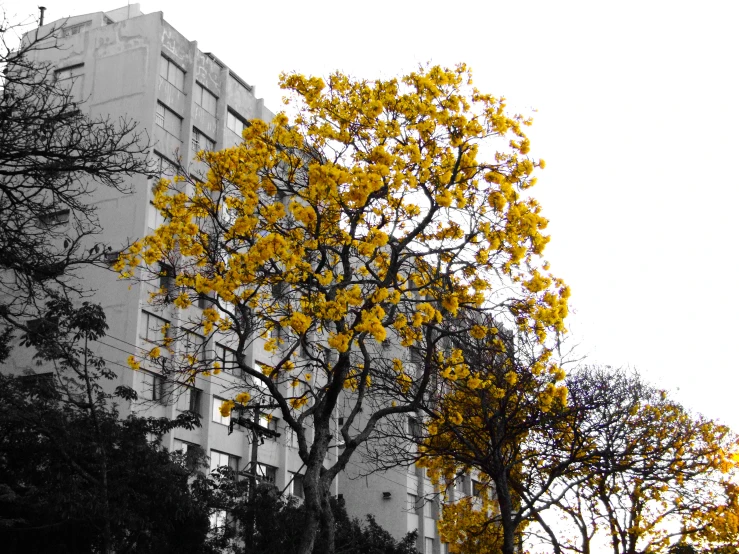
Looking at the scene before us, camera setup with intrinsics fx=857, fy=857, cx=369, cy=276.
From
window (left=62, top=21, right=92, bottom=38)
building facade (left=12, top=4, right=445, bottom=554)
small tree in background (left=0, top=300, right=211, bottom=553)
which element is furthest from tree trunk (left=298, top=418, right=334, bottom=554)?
window (left=62, top=21, right=92, bottom=38)

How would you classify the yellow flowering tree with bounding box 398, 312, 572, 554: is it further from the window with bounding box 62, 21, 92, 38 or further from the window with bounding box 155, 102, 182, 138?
the window with bounding box 62, 21, 92, 38

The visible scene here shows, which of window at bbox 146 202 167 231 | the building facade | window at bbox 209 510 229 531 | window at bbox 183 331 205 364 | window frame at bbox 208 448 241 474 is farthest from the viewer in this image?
window frame at bbox 208 448 241 474

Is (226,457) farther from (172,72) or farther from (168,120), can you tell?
(172,72)

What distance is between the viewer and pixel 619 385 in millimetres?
21812

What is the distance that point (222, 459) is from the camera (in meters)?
27.8

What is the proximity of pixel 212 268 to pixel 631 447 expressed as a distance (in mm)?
11624

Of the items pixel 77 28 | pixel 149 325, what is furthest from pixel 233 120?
pixel 149 325

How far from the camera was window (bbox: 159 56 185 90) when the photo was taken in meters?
28.8

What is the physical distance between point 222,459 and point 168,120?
11.4 m

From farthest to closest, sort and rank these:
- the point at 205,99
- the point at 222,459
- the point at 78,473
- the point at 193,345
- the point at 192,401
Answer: the point at 205,99 < the point at 222,459 < the point at 192,401 < the point at 193,345 < the point at 78,473

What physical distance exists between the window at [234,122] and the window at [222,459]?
11.8 metres

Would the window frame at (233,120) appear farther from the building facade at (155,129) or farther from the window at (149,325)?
the window at (149,325)

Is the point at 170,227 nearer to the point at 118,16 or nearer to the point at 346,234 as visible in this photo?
the point at 346,234

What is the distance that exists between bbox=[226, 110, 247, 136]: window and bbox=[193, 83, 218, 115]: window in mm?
719
